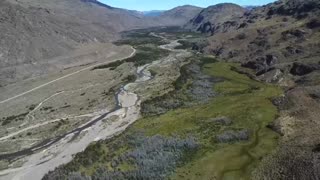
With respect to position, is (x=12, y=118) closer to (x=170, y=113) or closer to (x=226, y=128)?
(x=170, y=113)

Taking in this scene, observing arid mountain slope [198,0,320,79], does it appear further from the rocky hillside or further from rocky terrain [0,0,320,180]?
rocky terrain [0,0,320,180]

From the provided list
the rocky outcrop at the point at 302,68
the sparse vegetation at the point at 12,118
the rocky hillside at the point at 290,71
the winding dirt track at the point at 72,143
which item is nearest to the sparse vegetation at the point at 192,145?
the winding dirt track at the point at 72,143

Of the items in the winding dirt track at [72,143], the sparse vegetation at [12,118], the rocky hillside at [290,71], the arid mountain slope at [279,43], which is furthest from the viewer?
the arid mountain slope at [279,43]

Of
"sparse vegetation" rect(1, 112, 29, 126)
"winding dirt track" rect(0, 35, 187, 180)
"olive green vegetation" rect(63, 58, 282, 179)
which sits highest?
"olive green vegetation" rect(63, 58, 282, 179)

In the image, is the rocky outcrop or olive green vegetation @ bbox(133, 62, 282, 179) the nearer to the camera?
olive green vegetation @ bbox(133, 62, 282, 179)

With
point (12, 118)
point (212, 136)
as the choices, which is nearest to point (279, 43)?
point (212, 136)

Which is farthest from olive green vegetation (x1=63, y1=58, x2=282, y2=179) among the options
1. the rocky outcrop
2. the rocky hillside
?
the rocky outcrop

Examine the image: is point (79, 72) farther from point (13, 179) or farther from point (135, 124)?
point (13, 179)

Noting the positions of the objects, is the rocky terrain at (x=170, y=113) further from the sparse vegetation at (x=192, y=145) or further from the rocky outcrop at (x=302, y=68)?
the rocky outcrop at (x=302, y=68)
